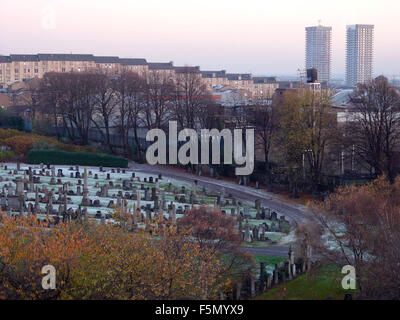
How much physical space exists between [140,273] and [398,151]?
79.2ft

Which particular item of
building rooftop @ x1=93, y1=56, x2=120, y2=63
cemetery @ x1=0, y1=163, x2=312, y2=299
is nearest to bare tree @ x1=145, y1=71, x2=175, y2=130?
cemetery @ x1=0, y1=163, x2=312, y2=299

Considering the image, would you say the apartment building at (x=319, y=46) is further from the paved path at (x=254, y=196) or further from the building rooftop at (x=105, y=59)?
the building rooftop at (x=105, y=59)

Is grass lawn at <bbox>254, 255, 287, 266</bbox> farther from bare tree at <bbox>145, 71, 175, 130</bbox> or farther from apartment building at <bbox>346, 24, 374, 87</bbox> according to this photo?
apartment building at <bbox>346, 24, 374, 87</bbox>

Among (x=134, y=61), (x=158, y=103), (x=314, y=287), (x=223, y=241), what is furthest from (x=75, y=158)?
(x=134, y=61)

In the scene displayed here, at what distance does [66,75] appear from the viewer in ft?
183

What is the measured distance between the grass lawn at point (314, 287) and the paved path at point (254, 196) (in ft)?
13.6

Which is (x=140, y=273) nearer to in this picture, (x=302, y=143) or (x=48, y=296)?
(x=48, y=296)

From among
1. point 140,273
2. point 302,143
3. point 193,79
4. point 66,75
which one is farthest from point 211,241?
point 66,75

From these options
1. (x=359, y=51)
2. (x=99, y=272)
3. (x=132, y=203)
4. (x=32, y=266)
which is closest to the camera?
(x=32, y=266)

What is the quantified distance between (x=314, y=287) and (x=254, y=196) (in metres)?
17.1

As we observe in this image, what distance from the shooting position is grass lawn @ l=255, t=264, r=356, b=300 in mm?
14828

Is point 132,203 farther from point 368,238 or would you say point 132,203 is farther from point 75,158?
point 368,238

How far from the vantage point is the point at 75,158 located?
142ft

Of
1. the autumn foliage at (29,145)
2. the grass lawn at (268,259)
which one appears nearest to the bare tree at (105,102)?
the autumn foliage at (29,145)
